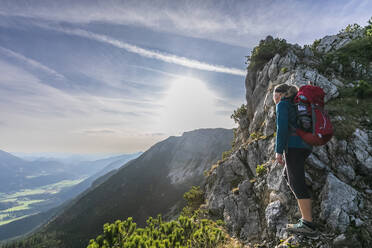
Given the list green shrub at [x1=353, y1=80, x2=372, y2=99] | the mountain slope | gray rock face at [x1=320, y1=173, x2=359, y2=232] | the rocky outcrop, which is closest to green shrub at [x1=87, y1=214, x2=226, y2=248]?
the rocky outcrop

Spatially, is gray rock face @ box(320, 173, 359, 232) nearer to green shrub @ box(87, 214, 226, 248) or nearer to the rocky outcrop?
the rocky outcrop

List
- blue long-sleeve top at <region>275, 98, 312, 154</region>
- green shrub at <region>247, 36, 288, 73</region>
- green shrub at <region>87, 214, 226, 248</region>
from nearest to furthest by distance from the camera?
green shrub at <region>87, 214, 226, 248</region>
blue long-sleeve top at <region>275, 98, 312, 154</region>
green shrub at <region>247, 36, 288, 73</region>

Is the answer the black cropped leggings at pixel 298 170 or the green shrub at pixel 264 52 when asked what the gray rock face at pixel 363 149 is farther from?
the green shrub at pixel 264 52

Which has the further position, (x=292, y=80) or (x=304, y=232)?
(x=292, y=80)

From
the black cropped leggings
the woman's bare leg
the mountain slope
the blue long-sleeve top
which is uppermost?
the blue long-sleeve top

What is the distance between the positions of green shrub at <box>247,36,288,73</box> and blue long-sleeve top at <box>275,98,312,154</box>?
2541 cm

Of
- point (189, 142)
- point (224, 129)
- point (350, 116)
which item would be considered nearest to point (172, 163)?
point (189, 142)

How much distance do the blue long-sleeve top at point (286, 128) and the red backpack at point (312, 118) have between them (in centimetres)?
14

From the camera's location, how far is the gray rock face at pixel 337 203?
6.73 meters

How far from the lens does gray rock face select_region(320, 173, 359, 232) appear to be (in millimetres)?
6727

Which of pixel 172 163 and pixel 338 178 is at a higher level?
pixel 338 178

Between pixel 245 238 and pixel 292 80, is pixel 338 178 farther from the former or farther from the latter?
pixel 292 80

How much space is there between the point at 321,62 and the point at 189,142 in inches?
6315

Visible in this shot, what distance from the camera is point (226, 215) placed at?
1662cm
